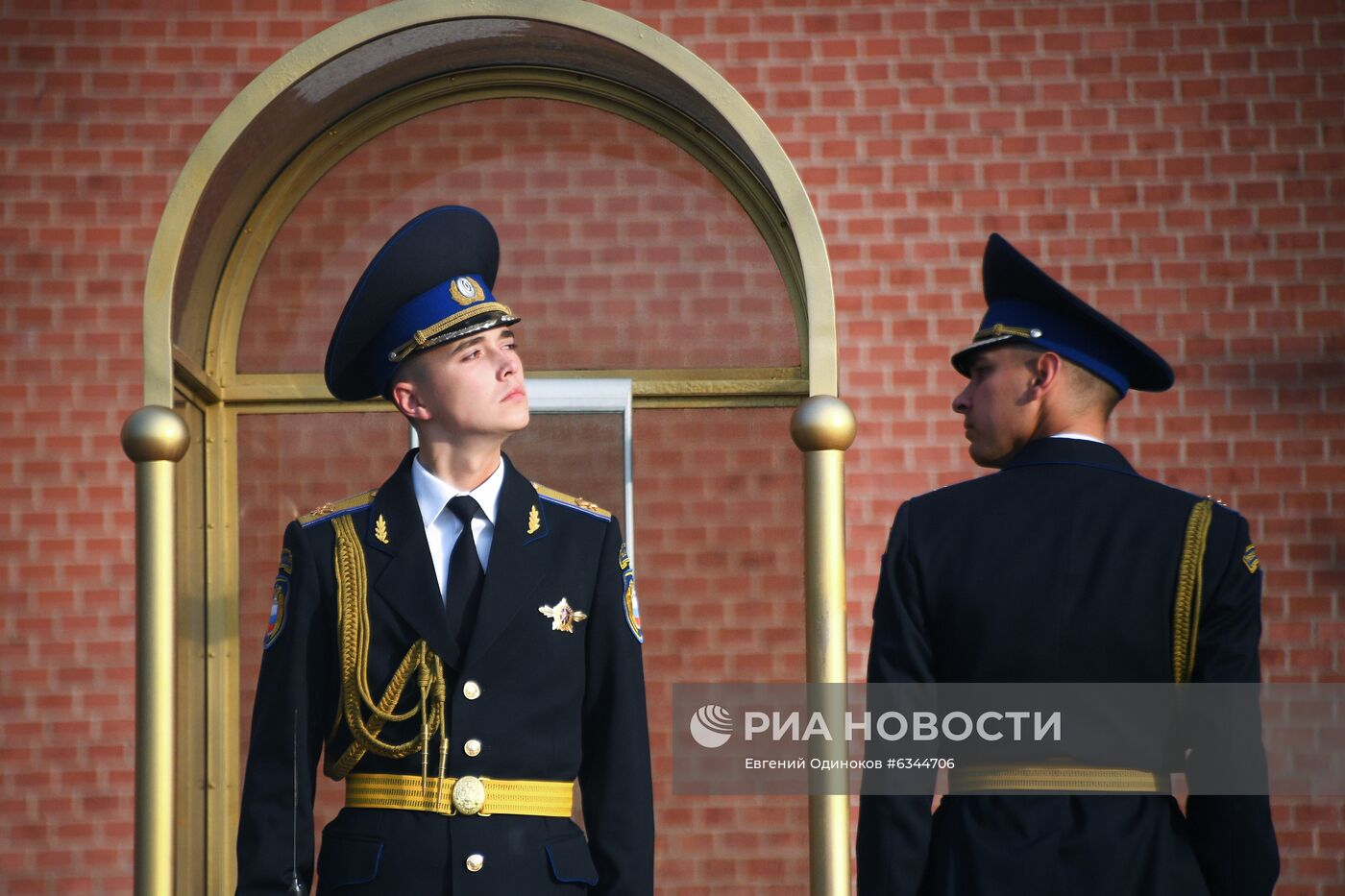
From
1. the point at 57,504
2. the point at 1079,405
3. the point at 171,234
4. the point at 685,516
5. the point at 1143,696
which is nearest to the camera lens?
the point at 1143,696

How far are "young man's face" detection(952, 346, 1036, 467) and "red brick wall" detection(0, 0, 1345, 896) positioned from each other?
181cm

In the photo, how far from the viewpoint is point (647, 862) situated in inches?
115

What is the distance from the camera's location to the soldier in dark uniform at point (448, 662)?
112 inches

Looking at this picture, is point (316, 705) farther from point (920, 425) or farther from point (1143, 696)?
point (920, 425)

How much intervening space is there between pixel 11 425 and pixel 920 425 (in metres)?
2.48

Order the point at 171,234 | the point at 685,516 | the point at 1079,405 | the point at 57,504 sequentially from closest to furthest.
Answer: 1. the point at 1079,405
2. the point at 171,234
3. the point at 685,516
4. the point at 57,504

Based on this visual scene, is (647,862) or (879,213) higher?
(879,213)

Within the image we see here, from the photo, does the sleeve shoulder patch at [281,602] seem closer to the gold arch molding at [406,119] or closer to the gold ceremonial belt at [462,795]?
the gold ceremonial belt at [462,795]

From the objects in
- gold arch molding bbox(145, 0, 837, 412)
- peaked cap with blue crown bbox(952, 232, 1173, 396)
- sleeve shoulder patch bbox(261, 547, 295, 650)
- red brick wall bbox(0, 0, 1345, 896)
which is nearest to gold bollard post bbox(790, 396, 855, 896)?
gold arch molding bbox(145, 0, 837, 412)

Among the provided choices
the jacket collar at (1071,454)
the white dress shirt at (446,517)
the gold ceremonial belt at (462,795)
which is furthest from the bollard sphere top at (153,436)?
the jacket collar at (1071,454)

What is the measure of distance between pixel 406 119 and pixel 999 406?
167 cm

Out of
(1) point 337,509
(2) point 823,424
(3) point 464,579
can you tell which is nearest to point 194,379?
(1) point 337,509

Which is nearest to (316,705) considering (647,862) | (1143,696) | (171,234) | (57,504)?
(647,862)

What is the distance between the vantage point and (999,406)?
3020 millimetres
